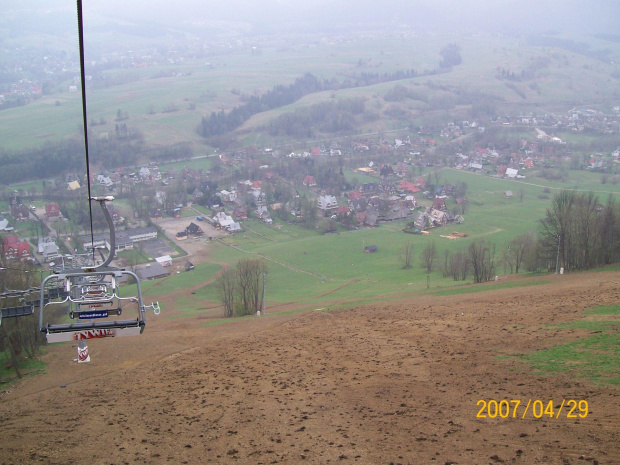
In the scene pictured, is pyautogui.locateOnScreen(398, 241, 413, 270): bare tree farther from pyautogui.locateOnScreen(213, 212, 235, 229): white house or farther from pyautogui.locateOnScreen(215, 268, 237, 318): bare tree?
pyautogui.locateOnScreen(213, 212, 235, 229): white house

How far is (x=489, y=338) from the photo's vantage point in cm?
1328

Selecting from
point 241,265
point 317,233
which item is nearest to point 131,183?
point 317,233

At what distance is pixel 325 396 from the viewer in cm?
1048

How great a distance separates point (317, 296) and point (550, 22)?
19834 cm

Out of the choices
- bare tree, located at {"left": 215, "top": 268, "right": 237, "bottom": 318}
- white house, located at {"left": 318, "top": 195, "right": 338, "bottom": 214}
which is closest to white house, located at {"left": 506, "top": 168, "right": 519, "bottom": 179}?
white house, located at {"left": 318, "top": 195, "right": 338, "bottom": 214}

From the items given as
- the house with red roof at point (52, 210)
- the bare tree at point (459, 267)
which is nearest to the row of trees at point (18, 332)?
the bare tree at point (459, 267)

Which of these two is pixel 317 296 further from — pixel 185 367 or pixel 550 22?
pixel 550 22

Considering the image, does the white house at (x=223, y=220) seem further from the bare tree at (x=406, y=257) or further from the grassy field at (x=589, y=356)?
the grassy field at (x=589, y=356)

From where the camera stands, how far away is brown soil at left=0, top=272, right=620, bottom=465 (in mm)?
8141

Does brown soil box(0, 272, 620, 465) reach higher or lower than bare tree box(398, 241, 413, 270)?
higher
